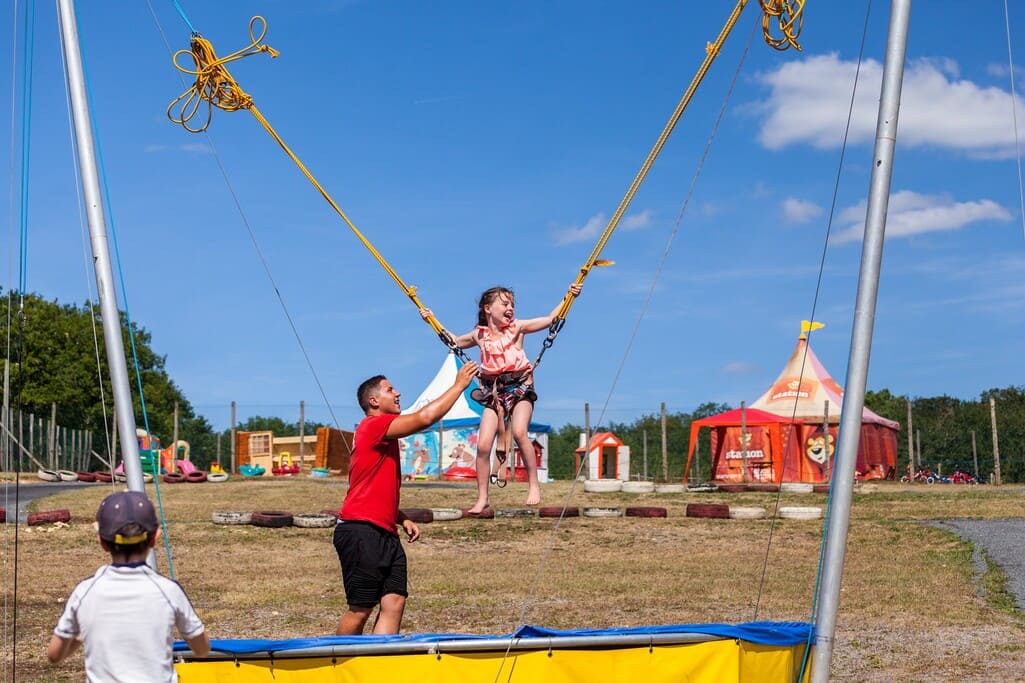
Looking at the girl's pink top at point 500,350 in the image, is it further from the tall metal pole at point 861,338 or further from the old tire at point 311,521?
the old tire at point 311,521

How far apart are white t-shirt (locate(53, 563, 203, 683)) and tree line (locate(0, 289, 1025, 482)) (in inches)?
1373

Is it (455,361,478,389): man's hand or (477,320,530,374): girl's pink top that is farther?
(477,320,530,374): girl's pink top

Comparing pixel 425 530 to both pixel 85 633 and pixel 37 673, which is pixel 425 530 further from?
pixel 85 633

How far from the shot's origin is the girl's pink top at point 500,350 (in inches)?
333

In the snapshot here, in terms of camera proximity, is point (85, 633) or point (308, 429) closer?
point (85, 633)

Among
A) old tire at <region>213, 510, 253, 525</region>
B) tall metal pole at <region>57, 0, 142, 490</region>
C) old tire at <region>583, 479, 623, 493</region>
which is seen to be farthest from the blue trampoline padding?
old tire at <region>583, 479, 623, 493</region>

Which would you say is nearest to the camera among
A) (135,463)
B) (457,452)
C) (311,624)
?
(135,463)

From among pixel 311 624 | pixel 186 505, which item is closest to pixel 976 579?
pixel 311 624

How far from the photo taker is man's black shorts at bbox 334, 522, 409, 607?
287 inches

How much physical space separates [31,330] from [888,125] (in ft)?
196

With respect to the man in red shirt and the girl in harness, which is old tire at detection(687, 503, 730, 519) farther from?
the man in red shirt

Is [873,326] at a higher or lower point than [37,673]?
higher

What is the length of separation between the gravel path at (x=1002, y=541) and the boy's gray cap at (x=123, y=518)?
1042 centimetres

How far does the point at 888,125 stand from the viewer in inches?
262
